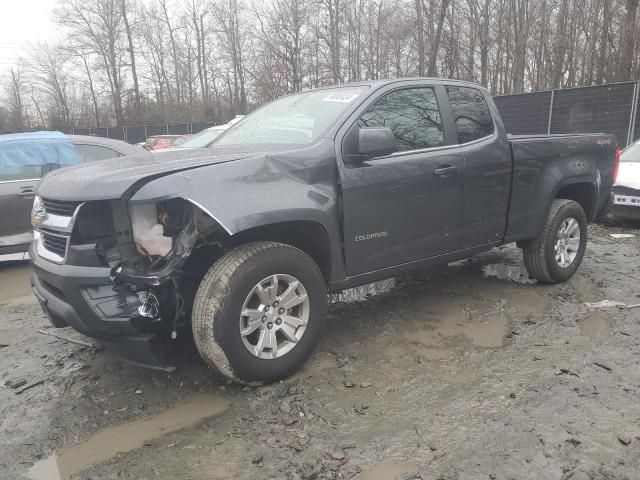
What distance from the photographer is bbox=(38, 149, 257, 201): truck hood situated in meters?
2.58

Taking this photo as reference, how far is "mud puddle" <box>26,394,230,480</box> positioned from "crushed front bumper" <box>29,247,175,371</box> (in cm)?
30

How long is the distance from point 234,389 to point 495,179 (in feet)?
8.86

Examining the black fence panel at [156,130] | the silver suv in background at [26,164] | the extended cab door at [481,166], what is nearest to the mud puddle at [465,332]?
the extended cab door at [481,166]

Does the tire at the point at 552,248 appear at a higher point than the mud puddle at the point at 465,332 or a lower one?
higher

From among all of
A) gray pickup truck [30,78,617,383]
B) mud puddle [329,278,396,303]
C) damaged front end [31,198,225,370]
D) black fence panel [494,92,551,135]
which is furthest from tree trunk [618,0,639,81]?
damaged front end [31,198,225,370]

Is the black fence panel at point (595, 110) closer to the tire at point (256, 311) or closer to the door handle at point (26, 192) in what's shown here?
the tire at point (256, 311)

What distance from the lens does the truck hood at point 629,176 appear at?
24.3 ft

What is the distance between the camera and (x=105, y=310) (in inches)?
104

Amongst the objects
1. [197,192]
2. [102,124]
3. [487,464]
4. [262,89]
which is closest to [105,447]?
[197,192]

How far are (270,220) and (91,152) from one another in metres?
4.36

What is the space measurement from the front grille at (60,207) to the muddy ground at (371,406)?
1.13m

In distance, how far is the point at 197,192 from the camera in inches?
103

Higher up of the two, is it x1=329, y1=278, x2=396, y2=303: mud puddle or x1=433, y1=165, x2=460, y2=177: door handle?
x1=433, y1=165, x2=460, y2=177: door handle

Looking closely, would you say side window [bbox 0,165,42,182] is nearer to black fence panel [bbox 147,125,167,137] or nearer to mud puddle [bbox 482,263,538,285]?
mud puddle [bbox 482,263,538,285]
